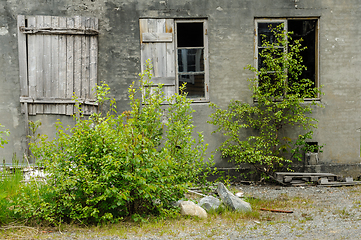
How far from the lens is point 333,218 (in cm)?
504

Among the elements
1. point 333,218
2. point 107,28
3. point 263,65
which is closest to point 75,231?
point 333,218

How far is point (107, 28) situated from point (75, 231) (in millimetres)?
4502

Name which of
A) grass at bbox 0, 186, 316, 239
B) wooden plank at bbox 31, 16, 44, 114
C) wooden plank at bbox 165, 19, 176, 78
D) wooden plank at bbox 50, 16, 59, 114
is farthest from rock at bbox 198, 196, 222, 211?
wooden plank at bbox 31, 16, 44, 114

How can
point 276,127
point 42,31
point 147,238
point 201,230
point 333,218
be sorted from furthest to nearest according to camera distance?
point 276,127 < point 42,31 < point 333,218 < point 201,230 < point 147,238

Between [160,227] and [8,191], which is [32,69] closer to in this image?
[8,191]

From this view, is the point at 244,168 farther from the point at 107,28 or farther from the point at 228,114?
the point at 107,28

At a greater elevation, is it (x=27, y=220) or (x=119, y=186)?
(x=119, y=186)

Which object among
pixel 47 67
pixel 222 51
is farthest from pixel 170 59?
pixel 47 67

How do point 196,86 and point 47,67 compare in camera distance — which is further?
point 196,86

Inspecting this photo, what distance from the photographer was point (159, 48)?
753cm

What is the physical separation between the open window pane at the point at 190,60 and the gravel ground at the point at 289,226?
315cm

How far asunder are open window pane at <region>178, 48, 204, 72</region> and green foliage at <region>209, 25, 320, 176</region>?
3.22ft

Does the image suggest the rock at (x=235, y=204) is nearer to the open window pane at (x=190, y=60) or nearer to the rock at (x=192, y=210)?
the rock at (x=192, y=210)

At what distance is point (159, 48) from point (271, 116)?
2817 mm
